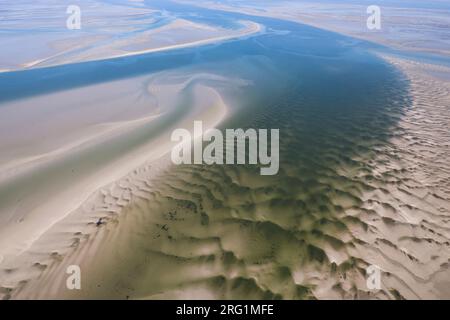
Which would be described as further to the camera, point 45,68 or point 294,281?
point 45,68

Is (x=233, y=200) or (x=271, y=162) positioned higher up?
(x=271, y=162)

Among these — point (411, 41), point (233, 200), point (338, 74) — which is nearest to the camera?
point (233, 200)

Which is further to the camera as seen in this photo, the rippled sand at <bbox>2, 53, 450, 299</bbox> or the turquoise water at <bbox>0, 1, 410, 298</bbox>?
the turquoise water at <bbox>0, 1, 410, 298</bbox>

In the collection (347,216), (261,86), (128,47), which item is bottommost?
(347,216)

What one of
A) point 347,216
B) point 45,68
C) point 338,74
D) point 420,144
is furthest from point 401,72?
point 45,68

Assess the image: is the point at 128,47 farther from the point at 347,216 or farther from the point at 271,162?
the point at 347,216

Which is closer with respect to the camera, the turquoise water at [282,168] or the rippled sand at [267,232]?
the rippled sand at [267,232]

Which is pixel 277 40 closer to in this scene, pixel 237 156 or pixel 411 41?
pixel 411 41

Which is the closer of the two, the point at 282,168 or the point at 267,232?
the point at 267,232

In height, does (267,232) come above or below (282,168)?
below
